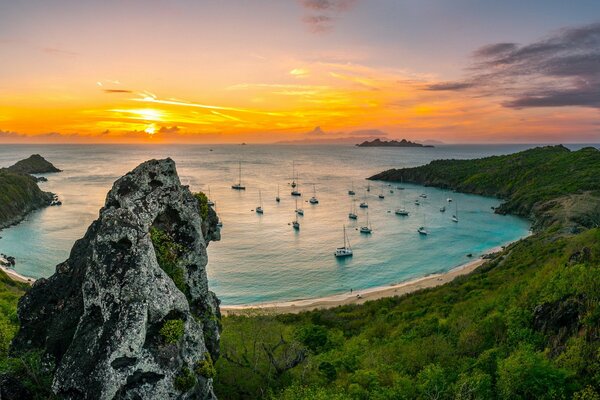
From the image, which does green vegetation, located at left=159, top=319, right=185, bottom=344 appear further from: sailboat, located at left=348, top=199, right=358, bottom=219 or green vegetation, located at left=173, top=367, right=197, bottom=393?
sailboat, located at left=348, top=199, right=358, bottom=219

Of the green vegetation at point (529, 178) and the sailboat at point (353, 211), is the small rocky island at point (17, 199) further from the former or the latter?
the green vegetation at point (529, 178)

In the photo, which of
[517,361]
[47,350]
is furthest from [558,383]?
[47,350]

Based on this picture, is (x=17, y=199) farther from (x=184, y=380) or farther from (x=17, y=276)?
(x=184, y=380)

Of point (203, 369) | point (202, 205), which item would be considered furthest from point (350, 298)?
point (203, 369)

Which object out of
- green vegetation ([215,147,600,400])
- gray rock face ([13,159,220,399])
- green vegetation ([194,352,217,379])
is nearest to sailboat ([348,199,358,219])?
green vegetation ([215,147,600,400])

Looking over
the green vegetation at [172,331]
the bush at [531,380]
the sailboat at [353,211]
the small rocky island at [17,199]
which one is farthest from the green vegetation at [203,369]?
the small rocky island at [17,199]

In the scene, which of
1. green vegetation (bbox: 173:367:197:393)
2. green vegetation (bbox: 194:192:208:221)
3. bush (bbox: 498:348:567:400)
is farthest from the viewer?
green vegetation (bbox: 194:192:208:221)
